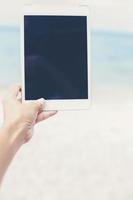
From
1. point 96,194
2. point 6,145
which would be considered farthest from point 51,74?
point 96,194

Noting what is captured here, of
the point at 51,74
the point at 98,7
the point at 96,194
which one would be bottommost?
the point at 96,194

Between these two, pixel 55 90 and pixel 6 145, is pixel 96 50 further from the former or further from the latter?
pixel 6 145

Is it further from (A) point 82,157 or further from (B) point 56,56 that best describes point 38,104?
(A) point 82,157

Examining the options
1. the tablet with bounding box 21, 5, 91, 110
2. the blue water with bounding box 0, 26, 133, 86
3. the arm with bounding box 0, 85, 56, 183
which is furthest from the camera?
the blue water with bounding box 0, 26, 133, 86

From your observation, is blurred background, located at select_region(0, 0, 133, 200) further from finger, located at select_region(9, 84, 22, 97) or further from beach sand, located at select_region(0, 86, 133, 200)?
finger, located at select_region(9, 84, 22, 97)

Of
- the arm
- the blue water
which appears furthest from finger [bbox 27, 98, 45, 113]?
the blue water

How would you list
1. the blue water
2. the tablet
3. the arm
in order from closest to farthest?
the arm, the tablet, the blue water
